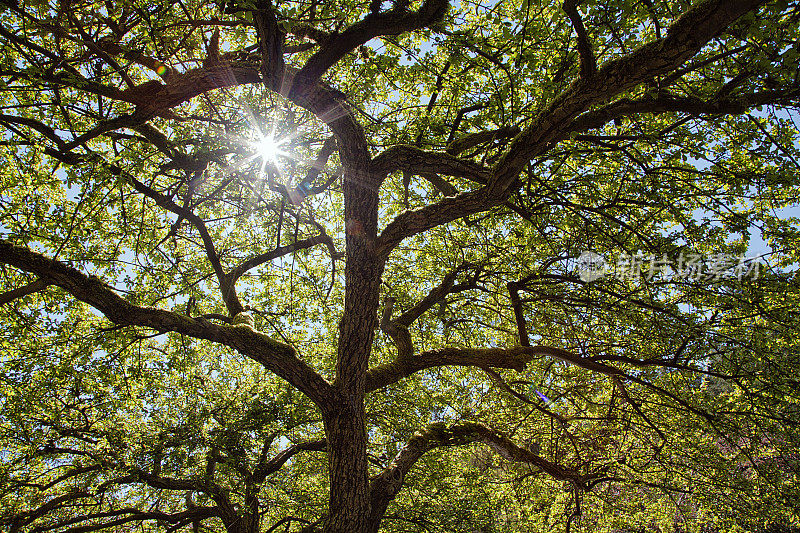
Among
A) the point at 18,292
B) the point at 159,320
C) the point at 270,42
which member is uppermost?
the point at 270,42

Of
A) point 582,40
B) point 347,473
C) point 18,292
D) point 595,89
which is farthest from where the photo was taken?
point 347,473

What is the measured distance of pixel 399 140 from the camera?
19.8 feet

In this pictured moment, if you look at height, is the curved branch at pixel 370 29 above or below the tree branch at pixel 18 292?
above

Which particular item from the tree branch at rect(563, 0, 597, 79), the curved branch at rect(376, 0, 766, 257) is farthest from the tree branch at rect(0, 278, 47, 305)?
the tree branch at rect(563, 0, 597, 79)

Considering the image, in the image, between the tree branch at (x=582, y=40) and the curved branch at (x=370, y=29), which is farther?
the curved branch at (x=370, y=29)

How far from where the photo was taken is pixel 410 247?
8.81 meters

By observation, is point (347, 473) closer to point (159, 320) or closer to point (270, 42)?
point (159, 320)

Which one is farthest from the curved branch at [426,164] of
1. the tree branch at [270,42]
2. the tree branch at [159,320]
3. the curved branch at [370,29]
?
the tree branch at [159,320]

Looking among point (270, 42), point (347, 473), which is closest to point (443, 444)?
point (347, 473)

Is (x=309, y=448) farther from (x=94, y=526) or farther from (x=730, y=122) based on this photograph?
(x=730, y=122)

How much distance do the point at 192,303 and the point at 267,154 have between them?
2825 mm

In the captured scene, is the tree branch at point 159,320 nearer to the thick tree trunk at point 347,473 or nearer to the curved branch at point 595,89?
the thick tree trunk at point 347,473

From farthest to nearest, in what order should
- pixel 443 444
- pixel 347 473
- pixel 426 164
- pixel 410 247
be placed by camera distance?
pixel 410 247
pixel 443 444
pixel 347 473
pixel 426 164

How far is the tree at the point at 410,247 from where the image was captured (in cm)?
449
